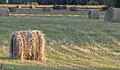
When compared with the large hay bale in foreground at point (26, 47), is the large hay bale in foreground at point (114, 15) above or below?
below

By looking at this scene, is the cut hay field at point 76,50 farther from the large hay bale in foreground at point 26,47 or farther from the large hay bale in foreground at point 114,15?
the large hay bale in foreground at point 114,15

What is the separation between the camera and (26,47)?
1544cm

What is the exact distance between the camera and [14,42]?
15484 mm

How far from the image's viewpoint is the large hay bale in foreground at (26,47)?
15.4m

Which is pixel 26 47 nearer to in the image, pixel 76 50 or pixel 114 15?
pixel 76 50

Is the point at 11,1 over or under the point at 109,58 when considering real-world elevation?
under

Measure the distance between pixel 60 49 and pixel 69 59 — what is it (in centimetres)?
230

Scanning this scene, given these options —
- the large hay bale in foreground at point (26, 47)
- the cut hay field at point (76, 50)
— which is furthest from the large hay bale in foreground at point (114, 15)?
the large hay bale in foreground at point (26, 47)

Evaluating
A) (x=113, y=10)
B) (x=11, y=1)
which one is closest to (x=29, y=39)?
(x=113, y=10)

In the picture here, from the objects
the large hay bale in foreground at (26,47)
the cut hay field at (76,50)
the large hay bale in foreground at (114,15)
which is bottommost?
the large hay bale in foreground at (114,15)

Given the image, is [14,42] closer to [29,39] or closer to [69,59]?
[29,39]

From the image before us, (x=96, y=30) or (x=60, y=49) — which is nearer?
(x=60, y=49)

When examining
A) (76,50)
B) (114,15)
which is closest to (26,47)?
(76,50)

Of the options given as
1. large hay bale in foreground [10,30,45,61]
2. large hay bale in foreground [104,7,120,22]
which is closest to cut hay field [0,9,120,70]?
large hay bale in foreground [10,30,45,61]
